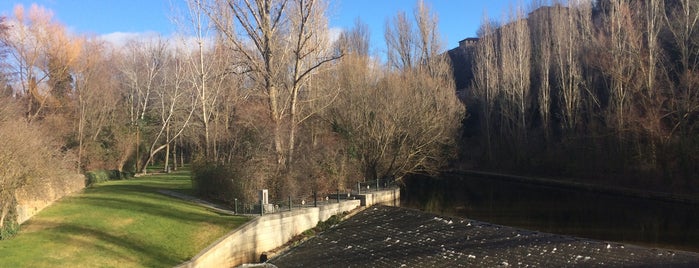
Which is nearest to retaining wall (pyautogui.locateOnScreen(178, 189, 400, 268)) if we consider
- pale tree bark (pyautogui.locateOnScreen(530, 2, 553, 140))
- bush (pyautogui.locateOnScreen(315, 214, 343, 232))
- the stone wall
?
bush (pyautogui.locateOnScreen(315, 214, 343, 232))

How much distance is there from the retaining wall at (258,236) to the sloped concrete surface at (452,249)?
25.6 inches

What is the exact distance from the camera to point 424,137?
28969 millimetres

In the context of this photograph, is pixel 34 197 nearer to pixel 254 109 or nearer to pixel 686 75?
pixel 254 109

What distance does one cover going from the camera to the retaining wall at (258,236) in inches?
545

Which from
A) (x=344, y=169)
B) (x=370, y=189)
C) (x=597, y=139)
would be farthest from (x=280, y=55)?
(x=597, y=139)

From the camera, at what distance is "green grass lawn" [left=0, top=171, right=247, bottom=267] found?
39.2ft

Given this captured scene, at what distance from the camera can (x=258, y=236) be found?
15734 millimetres

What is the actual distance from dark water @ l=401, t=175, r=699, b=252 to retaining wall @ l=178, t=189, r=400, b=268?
7.65 metres

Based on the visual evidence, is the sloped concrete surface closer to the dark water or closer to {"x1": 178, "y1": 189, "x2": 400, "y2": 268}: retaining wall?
{"x1": 178, "y1": 189, "x2": 400, "y2": 268}: retaining wall

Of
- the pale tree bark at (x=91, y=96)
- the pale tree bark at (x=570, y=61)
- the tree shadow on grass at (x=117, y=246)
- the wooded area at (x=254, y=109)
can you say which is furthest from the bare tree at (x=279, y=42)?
the pale tree bark at (x=570, y=61)

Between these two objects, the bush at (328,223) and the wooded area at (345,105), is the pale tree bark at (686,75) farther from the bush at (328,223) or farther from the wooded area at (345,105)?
the bush at (328,223)

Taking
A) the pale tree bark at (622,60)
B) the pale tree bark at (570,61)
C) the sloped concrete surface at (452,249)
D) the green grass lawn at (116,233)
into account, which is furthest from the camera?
the pale tree bark at (570,61)

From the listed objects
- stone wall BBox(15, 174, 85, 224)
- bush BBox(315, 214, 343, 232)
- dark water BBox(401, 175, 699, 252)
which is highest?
stone wall BBox(15, 174, 85, 224)

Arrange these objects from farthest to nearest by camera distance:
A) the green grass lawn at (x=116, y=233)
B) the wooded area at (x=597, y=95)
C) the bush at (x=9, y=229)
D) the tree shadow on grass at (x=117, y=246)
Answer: the wooded area at (x=597, y=95), the bush at (x=9, y=229), the tree shadow on grass at (x=117, y=246), the green grass lawn at (x=116, y=233)
